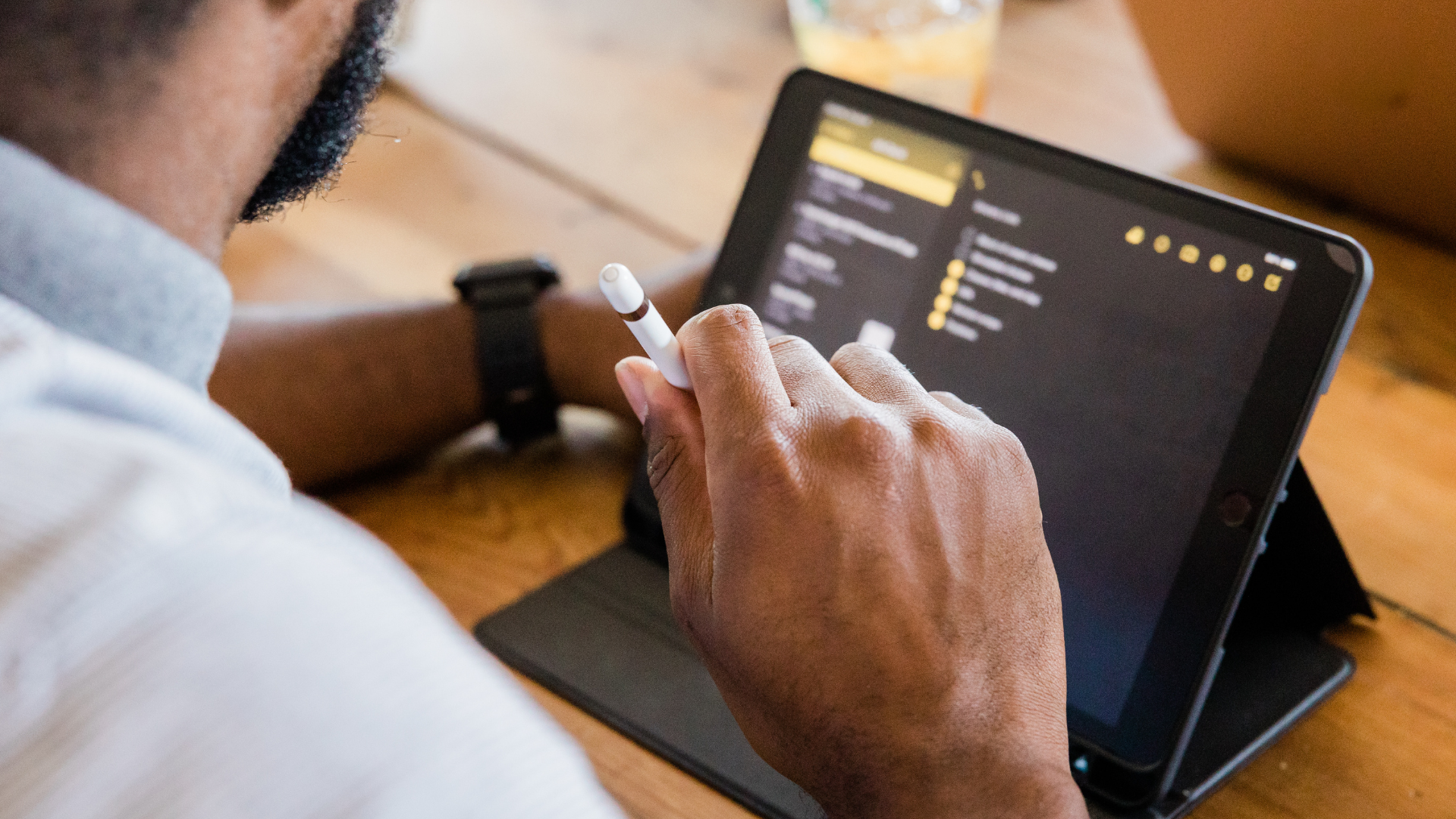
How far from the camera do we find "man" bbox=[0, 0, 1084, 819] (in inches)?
10.3

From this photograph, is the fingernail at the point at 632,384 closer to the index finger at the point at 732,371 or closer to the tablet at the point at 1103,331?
the index finger at the point at 732,371

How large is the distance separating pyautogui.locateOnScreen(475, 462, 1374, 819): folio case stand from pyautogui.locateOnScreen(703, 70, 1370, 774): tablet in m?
0.04

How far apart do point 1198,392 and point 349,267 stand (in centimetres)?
65

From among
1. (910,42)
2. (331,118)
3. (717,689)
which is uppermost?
(910,42)

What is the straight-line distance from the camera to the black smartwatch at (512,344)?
774mm

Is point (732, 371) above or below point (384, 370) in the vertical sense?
above

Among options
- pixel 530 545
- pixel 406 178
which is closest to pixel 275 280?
pixel 406 178

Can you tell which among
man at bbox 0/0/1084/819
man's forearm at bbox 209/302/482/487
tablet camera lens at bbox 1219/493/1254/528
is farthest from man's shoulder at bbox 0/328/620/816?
man's forearm at bbox 209/302/482/487

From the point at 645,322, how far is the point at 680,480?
0.21 ft

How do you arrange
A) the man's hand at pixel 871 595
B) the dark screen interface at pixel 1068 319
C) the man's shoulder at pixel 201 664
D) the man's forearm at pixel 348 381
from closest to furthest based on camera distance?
the man's shoulder at pixel 201 664 < the man's hand at pixel 871 595 < the dark screen interface at pixel 1068 319 < the man's forearm at pixel 348 381

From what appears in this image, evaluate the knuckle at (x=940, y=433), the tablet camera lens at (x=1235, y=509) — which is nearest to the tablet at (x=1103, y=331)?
the tablet camera lens at (x=1235, y=509)

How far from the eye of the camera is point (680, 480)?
0.47 m

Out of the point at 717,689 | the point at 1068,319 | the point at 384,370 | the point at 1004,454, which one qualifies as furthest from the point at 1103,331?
the point at 384,370

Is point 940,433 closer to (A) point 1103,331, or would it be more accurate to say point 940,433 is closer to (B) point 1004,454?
(B) point 1004,454
